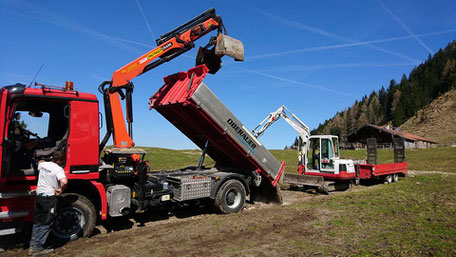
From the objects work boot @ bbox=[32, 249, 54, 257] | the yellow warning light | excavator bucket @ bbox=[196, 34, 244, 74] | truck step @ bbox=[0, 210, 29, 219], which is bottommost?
work boot @ bbox=[32, 249, 54, 257]

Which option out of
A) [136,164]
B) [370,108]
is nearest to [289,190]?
[136,164]

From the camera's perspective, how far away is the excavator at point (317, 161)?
11.9 metres

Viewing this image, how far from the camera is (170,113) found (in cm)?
834

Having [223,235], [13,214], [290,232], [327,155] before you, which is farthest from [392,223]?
[13,214]

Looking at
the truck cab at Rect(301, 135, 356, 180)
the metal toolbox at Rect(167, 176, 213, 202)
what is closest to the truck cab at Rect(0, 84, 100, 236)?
the metal toolbox at Rect(167, 176, 213, 202)

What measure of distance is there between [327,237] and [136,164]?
459 centimetres

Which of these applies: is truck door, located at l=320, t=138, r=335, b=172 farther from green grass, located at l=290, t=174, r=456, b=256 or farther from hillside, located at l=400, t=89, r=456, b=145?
hillside, located at l=400, t=89, r=456, b=145

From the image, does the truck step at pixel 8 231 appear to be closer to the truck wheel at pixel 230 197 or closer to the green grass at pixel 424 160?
the truck wheel at pixel 230 197

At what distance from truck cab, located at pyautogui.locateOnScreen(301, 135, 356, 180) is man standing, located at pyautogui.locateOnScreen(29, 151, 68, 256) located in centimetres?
1014

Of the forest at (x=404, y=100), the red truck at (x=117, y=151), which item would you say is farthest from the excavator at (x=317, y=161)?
the forest at (x=404, y=100)

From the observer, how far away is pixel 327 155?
12477mm

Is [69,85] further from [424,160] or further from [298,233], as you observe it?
[424,160]

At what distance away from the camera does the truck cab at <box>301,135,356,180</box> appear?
1202cm

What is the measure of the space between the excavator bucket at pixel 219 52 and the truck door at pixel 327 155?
6.37 meters
